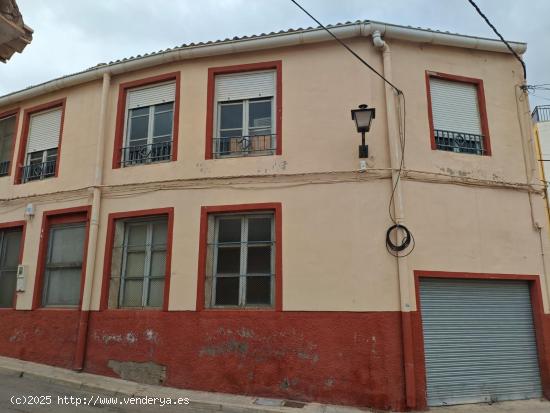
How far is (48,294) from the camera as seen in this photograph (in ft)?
29.7

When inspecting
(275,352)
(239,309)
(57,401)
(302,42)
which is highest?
(302,42)

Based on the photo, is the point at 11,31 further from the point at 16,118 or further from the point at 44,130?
the point at 16,118

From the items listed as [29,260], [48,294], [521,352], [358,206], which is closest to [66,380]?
[48,294]

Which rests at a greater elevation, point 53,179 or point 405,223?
point 53,179

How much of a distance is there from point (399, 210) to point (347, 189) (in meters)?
0.89

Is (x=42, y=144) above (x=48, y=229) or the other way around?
above

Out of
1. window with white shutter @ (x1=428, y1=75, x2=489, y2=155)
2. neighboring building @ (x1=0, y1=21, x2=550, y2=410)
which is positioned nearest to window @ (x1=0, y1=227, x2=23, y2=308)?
neighboring building @ (x1=0, y1=21, x2=550, y2=410)

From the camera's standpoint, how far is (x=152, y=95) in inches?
353

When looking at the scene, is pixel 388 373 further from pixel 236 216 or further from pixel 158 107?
pixel 158 107

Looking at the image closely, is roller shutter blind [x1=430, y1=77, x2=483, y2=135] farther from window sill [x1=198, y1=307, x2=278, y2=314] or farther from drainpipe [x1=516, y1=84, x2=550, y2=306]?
window sill [x1=198, y1=307, x2=278, y2=314]

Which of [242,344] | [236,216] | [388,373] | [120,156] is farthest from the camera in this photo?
[120,156]

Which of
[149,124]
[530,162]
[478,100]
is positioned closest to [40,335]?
[149,124]

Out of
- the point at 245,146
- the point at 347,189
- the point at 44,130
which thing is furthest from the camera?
the point at 44,130

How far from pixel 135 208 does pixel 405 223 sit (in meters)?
4.78
